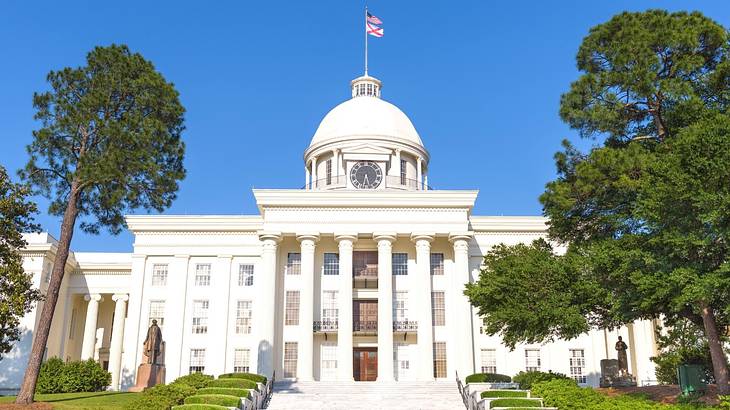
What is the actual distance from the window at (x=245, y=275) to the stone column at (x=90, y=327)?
11.2 metres

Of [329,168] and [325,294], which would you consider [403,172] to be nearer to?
[329,168]

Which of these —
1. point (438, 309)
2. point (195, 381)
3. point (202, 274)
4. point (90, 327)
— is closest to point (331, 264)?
point (438, 309)

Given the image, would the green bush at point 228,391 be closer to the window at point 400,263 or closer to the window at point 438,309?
the window at point 438,309

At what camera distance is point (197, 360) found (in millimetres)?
40281

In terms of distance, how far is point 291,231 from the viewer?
38.6 m

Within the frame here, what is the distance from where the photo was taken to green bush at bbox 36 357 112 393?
3173 cm

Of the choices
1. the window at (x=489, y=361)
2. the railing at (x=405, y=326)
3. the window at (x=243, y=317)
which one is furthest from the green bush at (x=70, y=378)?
the window at (x=489, y=361)

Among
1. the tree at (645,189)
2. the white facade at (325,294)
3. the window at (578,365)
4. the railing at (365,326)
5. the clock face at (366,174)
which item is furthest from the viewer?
the clock face at (366,174)

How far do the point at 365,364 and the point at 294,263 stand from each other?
24.4 ft

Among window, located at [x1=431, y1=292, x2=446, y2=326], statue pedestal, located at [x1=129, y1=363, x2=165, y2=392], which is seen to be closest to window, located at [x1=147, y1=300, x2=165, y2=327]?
statue pedestal, located at [x1=129, y1=363, x2=165, y2=392]

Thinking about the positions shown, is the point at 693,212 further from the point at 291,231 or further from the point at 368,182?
the point at 368,182

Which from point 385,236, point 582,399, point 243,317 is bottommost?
point 582,399

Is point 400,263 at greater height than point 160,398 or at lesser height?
greater

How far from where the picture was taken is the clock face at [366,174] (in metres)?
45.7
